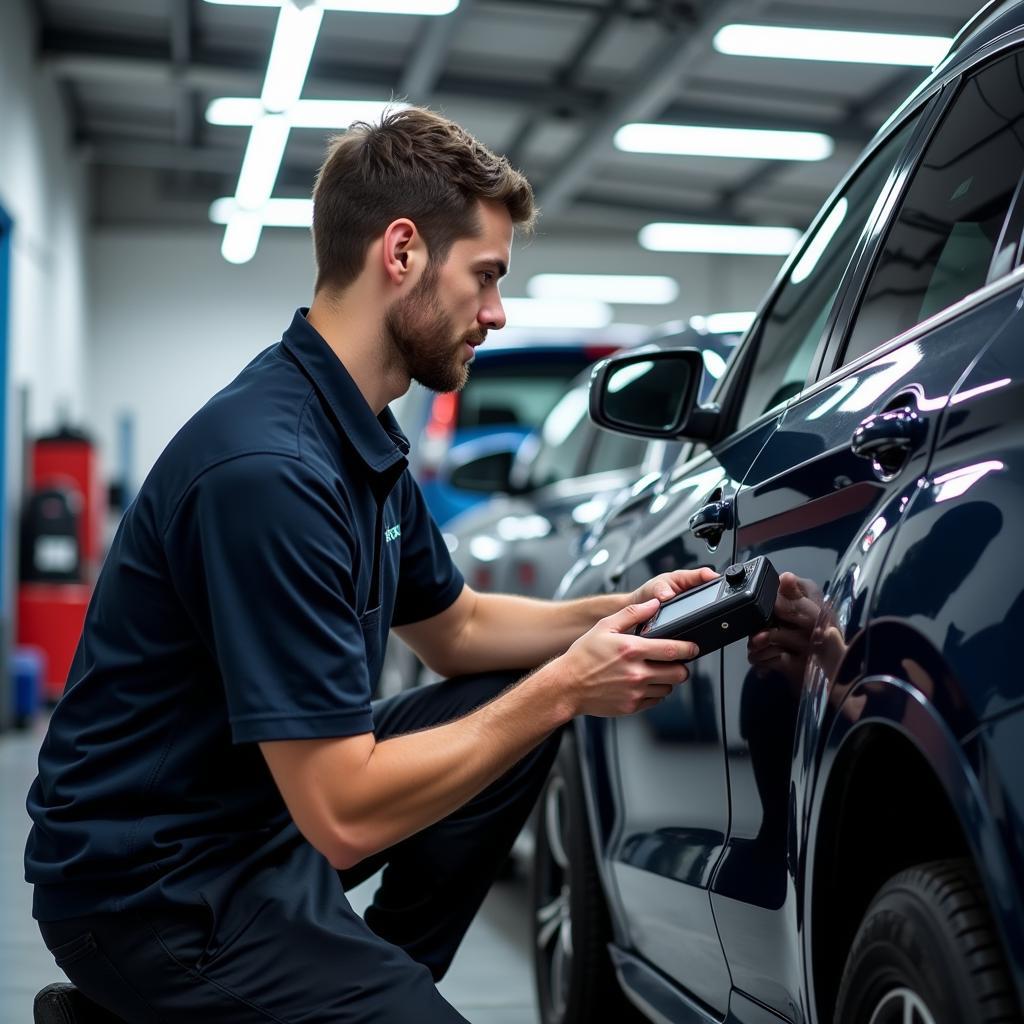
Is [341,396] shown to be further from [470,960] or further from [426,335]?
[470,960]

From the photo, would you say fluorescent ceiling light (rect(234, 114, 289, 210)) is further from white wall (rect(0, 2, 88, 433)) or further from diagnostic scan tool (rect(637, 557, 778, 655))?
diagnostic scan tool (rect(637, 557, 778, 655))

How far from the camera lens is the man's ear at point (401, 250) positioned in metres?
2.04

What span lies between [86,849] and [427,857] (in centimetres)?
70

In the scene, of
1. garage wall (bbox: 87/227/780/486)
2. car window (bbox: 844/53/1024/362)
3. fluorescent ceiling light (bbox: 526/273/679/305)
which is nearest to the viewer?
car window (bbox: 844/53/1024/362)

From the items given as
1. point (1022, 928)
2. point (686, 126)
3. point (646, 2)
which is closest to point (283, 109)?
point (646, 2)

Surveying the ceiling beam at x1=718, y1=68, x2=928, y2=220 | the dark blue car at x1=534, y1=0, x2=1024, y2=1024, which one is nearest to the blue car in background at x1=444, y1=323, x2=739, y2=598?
the dark blue car at x1=534, y1=0, x2=1024, y2=1024

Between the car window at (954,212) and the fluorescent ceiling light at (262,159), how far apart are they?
31.8 ft

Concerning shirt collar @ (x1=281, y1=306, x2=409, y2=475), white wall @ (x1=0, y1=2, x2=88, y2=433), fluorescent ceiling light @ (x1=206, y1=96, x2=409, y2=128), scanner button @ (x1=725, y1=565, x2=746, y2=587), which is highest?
fluorescent ceiling light @ (x1=206, y1=96, x2=409, y2=128)

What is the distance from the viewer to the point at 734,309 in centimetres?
2020

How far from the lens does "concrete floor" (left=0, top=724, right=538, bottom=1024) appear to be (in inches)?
129

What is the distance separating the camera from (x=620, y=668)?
1865 millimetres

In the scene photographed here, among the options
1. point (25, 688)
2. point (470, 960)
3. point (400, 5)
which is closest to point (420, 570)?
point (470, 960)

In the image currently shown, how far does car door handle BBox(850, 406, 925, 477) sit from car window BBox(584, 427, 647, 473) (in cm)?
282

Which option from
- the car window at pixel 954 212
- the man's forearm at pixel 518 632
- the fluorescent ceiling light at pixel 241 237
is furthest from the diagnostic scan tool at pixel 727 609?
the fluorescent ceiling light at pixel 241 237
